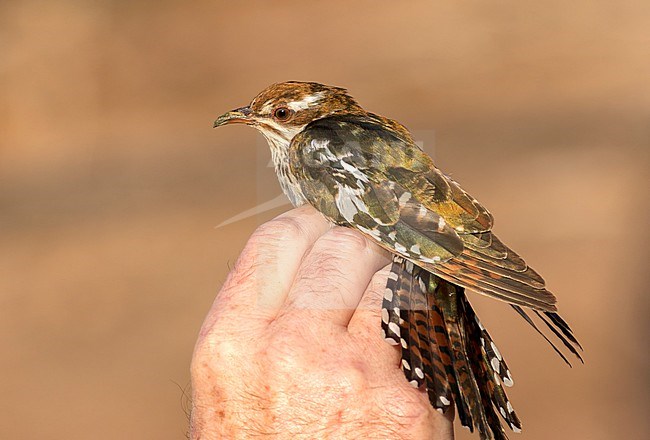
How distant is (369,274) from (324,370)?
294 millimetres

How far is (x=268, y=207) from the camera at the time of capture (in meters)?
2.58

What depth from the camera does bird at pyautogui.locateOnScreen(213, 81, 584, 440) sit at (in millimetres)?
1770

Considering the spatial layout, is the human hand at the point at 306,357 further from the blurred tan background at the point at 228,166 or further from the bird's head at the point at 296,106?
the blurred tan background at the point at 228,166

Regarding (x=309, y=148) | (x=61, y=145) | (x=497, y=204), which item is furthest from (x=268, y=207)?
(x=61, y=145)

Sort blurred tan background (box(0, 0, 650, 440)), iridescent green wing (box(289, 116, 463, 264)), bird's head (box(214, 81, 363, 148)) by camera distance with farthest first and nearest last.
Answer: blurred tan background (box(0, 0, 650, 440)), bird's head (box(214, 81, 363, 148)), iridescent green wing (box(289, 116, 463, 264))

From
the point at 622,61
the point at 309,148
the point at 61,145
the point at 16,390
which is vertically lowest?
the point at 16,390

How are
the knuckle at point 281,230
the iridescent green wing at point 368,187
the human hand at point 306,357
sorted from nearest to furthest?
the human hand at point 306,357, the iridescent green wing at point 368,187, the knuckle at point 281,230

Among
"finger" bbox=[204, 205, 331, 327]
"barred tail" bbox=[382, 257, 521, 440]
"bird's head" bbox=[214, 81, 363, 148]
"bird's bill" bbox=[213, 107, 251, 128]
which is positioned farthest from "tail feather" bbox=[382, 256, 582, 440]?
"bird's bill" bbox=[213, 107, 251, 128]

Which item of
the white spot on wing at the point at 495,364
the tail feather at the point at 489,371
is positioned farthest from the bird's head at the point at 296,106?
the white spot on wing at the point at 495,364

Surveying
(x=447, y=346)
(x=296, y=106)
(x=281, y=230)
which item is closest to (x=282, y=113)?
(x=296, y=106)

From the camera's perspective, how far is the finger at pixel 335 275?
1835mm

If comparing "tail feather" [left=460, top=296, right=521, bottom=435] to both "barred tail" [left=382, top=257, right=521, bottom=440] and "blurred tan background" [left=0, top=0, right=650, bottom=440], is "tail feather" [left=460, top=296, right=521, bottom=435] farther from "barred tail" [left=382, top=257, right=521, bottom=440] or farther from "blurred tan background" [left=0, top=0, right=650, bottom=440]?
"blurred tan background" [left=0, top=0, right=650, bottom=440]

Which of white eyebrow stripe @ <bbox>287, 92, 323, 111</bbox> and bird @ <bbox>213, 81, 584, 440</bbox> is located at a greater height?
white eyebrow stripe @ <bbox>287, 92, 323, 111</bbox>

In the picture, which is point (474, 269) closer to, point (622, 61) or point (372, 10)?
point (622, 61)
